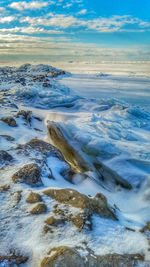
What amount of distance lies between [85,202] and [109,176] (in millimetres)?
2771

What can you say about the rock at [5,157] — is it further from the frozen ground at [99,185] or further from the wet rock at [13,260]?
the wet rock at [13,260]

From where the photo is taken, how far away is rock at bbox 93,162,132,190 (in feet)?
19.0

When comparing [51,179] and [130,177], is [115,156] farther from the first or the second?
[51,179]

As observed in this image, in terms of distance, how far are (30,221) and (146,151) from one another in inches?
226

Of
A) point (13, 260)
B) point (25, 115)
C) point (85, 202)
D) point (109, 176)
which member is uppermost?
point (25, 115)

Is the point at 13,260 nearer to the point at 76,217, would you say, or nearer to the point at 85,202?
the point at 76,217

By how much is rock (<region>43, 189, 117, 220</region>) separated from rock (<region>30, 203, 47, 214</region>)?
12.0 inches

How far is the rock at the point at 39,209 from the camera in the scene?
128 inches

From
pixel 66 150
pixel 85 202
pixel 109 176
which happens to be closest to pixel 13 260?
pixel 85 202

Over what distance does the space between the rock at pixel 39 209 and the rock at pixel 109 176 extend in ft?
9.31

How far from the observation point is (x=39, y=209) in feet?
10.8

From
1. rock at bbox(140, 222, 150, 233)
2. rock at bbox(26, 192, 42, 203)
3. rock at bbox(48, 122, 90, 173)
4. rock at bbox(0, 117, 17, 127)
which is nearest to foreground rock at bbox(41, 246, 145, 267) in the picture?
rock at bbox(140, 222, 150, 233)

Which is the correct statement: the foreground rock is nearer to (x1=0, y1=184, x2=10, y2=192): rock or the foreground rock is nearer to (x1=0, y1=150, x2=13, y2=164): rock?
(x1=0, y1=184, x2=10, y2=192): rock

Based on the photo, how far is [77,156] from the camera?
6363 millimetres
